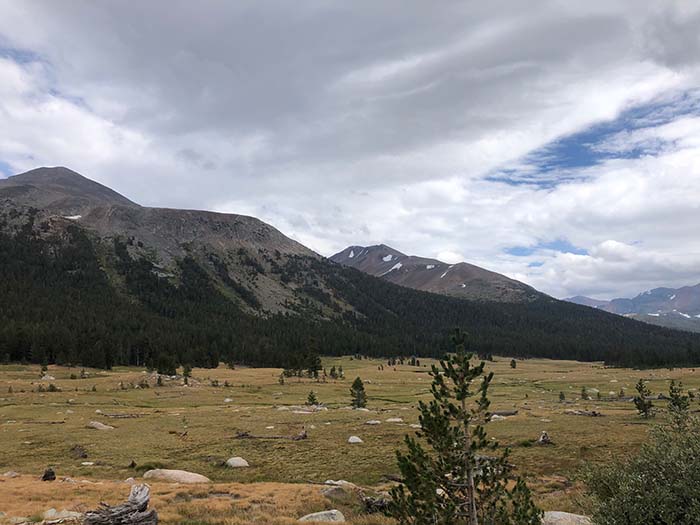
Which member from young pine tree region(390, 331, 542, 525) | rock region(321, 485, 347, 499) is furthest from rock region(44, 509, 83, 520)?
young pine tree region(390, 331, 542, 525)

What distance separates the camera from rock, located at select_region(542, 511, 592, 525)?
1719 cm

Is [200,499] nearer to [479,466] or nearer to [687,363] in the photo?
[479,466]

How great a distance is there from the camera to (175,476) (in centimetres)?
2917

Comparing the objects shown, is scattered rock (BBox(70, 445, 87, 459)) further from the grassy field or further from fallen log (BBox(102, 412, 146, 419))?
fallen log (BBox(102, 412, 146, 419))

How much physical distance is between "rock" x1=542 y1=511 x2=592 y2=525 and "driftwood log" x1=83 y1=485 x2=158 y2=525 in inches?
636

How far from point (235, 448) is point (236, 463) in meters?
5.53

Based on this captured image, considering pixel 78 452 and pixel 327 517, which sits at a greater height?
pixel 327 517

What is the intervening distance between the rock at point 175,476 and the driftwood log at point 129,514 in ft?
38.6

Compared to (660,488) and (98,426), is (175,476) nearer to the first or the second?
(98,426)

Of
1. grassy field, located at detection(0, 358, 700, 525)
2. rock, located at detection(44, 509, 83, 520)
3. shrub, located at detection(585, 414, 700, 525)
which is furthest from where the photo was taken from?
grassy field, located at detection(0, 358, 700, 525)

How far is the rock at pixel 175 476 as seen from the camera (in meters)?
28.8

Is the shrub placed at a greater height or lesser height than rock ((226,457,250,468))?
greater

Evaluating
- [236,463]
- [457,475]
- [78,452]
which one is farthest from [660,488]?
[78,452]

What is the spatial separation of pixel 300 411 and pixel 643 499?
52.5 m
